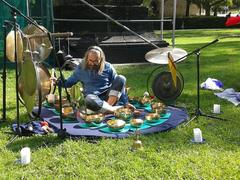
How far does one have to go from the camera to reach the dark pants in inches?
212

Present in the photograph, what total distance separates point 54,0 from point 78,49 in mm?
2049

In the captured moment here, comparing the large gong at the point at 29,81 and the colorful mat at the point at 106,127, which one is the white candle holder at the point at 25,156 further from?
the colorful mat at the point at 106,127

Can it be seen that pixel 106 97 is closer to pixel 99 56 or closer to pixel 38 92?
pixel 99 56

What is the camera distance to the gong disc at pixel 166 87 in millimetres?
6086

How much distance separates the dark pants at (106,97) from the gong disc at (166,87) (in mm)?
603

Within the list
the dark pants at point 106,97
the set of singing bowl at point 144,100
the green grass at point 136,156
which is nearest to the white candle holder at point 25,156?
the green grass at point 136,156

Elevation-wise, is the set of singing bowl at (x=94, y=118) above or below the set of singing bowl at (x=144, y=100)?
below

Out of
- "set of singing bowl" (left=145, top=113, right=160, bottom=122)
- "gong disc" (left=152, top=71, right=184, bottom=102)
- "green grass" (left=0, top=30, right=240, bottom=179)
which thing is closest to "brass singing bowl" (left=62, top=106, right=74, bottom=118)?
"green grass" (left=0, top=30, right=240, bottom=179)

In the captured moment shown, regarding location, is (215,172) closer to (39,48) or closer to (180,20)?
(39,48)

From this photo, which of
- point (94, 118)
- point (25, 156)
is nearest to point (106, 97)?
point (94, 118)

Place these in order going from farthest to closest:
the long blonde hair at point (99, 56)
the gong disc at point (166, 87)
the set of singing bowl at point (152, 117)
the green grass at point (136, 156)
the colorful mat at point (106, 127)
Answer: the gong disc at point (166, 87)
the long blonde hair at point (99, 56)
the set of singing bowl at point (152, 117)
the colorful mat at point (106, 127)
the green grass at point (136, 156)

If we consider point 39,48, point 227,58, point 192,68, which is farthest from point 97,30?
point 39,48

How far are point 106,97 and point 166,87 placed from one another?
3.30 ft

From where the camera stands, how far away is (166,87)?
20.2 feet
